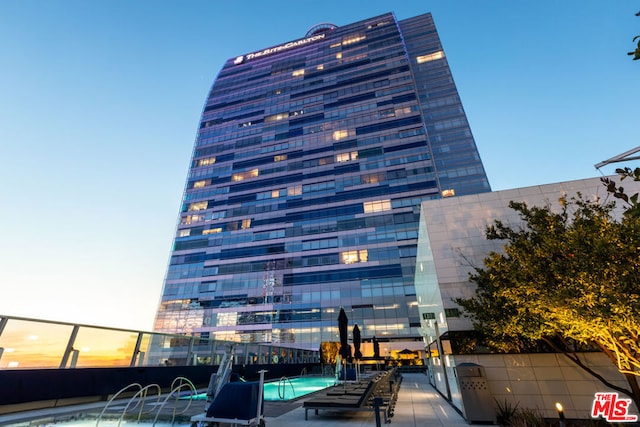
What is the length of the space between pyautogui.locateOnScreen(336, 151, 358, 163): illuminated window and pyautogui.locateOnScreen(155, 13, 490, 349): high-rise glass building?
242 millimetres

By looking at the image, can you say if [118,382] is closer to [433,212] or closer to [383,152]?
[433,212]

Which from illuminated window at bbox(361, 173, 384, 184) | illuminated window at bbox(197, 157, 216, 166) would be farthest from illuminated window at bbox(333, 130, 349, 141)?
illuminated window at bbox(197, 157, 216, 166)

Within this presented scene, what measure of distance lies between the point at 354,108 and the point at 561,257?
60.5m

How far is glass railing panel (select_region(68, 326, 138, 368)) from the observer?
8.70m

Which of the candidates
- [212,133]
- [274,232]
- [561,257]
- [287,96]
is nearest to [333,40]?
[287,96]

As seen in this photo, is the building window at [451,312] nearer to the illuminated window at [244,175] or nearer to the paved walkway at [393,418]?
the paved walkway at [393,418]

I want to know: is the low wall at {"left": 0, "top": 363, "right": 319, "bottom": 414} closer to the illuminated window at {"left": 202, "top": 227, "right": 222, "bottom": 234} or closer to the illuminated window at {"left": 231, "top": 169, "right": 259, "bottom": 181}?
the illuminated window at {"left": 202, "top": 227, "right": 222, "bottom": 234}

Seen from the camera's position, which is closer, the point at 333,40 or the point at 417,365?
the point at 417,365

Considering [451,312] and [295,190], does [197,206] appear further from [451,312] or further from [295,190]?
[451,312]

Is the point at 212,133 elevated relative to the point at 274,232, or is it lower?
elevated

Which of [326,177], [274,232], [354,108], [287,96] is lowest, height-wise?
[274,232]

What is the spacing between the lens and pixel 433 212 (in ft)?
42.2

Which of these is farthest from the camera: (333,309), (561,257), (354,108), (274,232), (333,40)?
(333,40)
